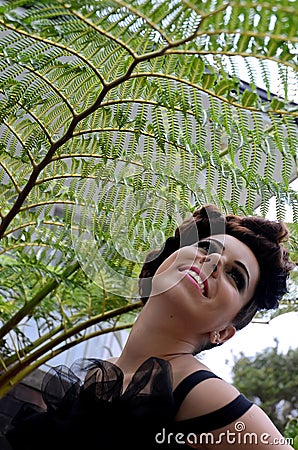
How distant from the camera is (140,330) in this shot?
3.03ft

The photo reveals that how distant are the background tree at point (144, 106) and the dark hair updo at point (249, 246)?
0.03m

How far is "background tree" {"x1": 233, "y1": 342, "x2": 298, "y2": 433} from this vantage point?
6.15 ft

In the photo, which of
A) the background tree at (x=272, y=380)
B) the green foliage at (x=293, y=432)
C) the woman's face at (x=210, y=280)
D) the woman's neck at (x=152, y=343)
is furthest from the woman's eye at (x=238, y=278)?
the background tree at (x=272, y=380)

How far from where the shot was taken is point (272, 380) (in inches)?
76.1

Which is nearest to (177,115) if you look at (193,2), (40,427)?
(193,2)

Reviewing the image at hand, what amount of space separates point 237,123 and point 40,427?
552mm

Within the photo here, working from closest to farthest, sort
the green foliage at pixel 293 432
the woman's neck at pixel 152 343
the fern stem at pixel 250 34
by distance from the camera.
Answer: the fern stem at pixel 250 34
the woman's neck at pixel 152 343
the green foliage at pixel 293 432

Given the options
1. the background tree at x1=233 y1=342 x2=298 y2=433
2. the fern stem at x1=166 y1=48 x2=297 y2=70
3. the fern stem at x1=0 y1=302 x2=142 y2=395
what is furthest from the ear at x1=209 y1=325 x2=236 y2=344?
the background tree at x1=233 y1=342 x2=298 y2=433

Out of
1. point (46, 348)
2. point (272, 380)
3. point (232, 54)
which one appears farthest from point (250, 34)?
point (272, 380)

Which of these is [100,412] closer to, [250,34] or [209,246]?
[209,246]

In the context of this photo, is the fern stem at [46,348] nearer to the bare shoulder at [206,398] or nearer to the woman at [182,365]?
the woman at [182,365]

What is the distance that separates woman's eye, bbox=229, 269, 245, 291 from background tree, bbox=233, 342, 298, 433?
3.49 feet

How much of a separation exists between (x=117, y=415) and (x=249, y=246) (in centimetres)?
32

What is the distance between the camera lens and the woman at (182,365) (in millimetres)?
778
